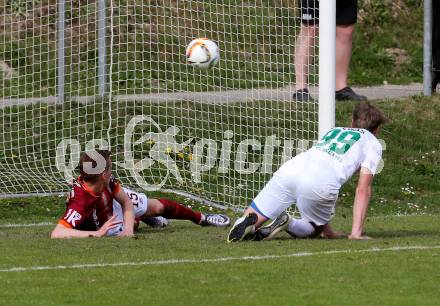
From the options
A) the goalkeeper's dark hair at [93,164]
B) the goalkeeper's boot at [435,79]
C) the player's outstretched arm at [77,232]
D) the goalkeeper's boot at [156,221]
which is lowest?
the goalkeeper's boot at [156,221]

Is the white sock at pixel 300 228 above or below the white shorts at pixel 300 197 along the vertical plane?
below

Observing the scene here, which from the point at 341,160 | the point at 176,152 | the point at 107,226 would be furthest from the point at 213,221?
the point at 176,152

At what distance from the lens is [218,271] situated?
785 cm

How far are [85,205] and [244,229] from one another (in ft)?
4.73

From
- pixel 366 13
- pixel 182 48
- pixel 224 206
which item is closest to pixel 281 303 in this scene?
pixel 224 206

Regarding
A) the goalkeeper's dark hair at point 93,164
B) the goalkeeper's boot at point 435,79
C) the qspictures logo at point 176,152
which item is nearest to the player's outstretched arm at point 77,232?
the goalkeeper's dark hair at point 93,164

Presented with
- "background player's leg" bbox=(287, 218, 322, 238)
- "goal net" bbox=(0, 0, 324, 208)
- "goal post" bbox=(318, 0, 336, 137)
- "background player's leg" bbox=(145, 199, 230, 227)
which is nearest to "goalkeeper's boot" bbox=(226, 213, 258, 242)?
"background player's leg" bbox=(287, 218, 322, 238)

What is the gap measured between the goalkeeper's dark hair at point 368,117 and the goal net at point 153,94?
379 centimetres

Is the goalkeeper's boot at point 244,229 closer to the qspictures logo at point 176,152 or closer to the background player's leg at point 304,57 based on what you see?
the background player's leg at point 304,57

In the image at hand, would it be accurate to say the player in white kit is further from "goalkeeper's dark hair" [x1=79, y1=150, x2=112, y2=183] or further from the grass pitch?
"goalkeeper's dark hair" [x1=79, y1=150, x2=112, y2=183]

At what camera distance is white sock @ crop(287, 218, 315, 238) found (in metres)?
9.69

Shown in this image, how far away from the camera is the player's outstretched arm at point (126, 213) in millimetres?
10000

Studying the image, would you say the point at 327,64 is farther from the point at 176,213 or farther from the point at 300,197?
the point at 300,197

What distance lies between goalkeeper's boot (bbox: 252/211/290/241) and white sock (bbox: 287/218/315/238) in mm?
100
